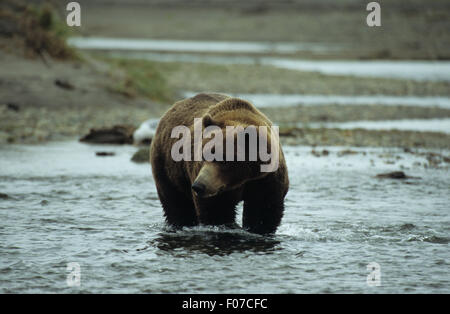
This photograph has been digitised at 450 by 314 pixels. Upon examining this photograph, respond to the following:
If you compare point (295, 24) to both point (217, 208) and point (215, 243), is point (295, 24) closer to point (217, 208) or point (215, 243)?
point (215, 243)

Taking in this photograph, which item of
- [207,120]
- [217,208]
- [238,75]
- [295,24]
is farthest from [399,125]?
[295,24]

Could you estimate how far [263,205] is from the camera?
705cm

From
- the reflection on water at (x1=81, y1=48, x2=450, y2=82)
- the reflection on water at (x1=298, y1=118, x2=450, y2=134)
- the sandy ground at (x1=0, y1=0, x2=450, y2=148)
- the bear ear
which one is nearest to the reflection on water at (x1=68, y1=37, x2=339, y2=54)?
the sandy ground at (x1=0, y1=0, x2=450, y2=148)

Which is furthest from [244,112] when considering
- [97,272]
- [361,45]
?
[361,45]

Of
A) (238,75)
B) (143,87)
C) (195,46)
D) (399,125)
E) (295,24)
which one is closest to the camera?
(399,125)

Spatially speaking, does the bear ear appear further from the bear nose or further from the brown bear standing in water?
the bear nose

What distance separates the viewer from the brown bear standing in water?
630cm

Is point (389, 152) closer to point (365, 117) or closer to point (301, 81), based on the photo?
point (365, 117)

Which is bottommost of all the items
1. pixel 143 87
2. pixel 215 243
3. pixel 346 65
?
pixel 215 243

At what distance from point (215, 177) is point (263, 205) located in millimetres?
989

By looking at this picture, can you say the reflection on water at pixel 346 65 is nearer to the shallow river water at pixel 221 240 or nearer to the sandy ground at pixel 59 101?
the sandy ground at pixel 59 101

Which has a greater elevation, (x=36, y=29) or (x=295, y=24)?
(x=295, y=24)

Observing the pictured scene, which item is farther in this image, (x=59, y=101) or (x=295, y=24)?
(x=295, y=24)

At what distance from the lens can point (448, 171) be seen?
1204 centimetres
